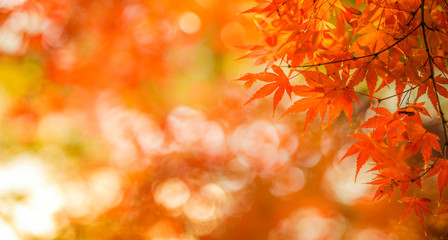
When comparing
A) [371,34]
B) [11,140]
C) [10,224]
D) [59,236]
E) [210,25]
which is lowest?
[59,236]

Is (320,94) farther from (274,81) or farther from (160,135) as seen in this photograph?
(160,135)

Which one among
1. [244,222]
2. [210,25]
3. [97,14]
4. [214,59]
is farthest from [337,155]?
[97,14]

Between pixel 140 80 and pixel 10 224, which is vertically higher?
pixel 140 80

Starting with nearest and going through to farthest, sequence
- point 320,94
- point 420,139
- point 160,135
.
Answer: point 320,94, point 420,139, point 160,135

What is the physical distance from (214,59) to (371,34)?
3.30 meters

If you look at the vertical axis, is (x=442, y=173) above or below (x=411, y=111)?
below

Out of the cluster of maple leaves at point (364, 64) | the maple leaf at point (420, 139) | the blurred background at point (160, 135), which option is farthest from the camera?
the blurred background at point (160, 135)

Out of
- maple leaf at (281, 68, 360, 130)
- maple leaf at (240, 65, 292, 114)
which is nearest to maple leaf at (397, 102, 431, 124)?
maple leaf at (281, 68, 360, 130)

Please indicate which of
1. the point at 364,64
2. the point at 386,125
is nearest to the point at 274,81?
the point at 364,64

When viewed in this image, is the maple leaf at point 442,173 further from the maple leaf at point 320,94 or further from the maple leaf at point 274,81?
the maple leaf at point 274,81

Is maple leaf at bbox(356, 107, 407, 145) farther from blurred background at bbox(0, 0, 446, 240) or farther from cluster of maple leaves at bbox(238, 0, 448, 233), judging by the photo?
blurred background at bbox(0, 0, 446, 240)

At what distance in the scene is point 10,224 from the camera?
3.70 metres

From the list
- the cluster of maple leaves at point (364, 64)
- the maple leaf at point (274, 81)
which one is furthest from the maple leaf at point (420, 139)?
the maple leaf at point (274, 81)

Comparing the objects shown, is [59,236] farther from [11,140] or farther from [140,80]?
[140,80]
